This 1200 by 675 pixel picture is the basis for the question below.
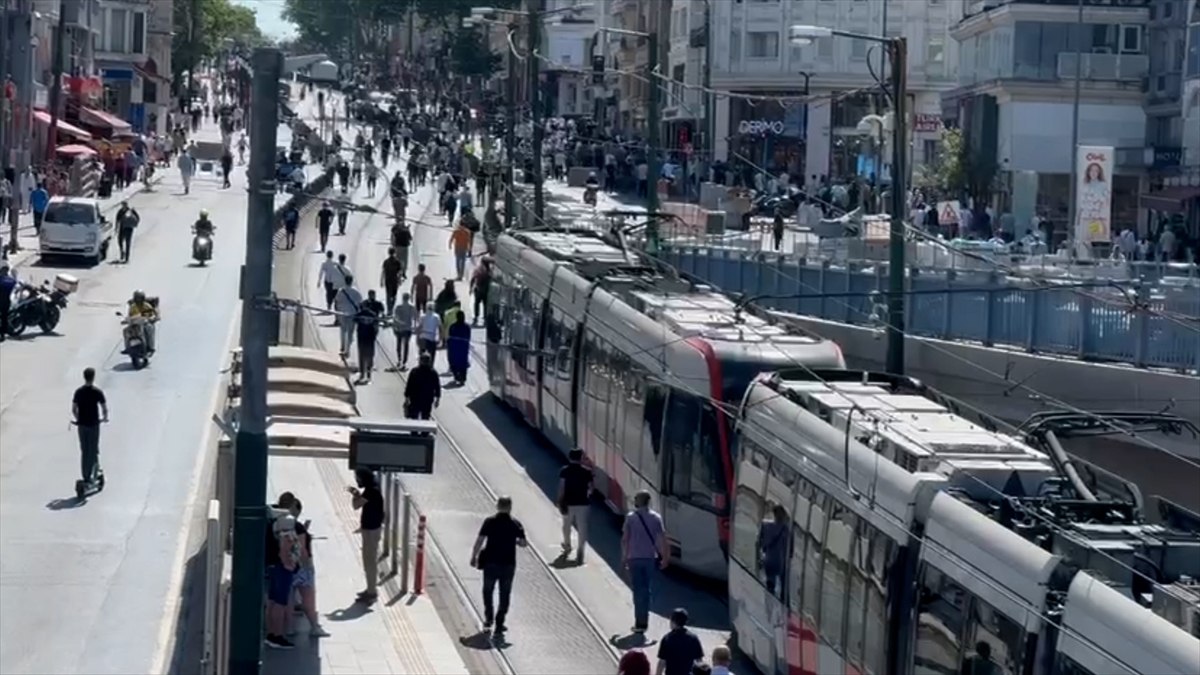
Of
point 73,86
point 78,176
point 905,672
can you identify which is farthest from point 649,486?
point 73,86

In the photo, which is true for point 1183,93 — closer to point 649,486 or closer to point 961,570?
point 649,486

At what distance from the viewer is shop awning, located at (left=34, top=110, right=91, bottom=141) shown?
84113mm

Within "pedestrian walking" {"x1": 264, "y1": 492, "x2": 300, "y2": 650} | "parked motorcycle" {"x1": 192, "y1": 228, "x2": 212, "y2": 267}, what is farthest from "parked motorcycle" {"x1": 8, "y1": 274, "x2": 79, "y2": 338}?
"pedestrian walking" {"x1": 264, "y1": 492, "x2": 300, "y2": 650}

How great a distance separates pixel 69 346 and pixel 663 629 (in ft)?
73.1

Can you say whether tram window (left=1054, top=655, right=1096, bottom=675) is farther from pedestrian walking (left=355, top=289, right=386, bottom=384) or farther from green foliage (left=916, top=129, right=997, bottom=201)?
green foliage (left=916, top=129, right=997, bottom=201)

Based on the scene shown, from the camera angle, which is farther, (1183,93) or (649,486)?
(1183,93)

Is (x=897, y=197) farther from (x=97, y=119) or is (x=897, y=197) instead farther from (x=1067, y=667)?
(x=97, y=119)

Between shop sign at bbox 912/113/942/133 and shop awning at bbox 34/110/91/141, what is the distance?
30.1m

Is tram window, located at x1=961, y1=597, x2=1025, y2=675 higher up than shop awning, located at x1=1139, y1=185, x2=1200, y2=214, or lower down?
lower down

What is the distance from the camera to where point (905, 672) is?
1592 cm

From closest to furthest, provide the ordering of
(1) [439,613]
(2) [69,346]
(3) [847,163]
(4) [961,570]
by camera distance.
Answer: (4) [961,570] → (1) [439,613] → (2) [69,346] → (3) [847,163]

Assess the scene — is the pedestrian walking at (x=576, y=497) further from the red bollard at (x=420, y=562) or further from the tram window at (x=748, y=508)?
the tram window at (x=748, y=508)

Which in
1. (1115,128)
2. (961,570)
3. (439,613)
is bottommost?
(439,613)

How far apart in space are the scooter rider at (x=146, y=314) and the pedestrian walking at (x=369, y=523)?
1730 centimetres
